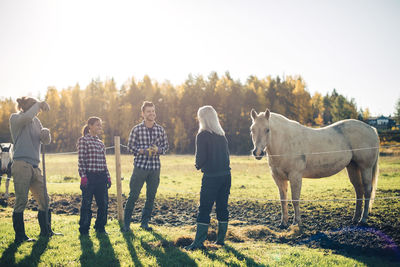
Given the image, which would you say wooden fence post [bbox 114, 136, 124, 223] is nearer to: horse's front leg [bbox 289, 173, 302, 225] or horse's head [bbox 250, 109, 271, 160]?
horse's head [bbox 250, 109, 271, 160]

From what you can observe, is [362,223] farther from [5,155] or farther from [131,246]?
Result: [5,155]

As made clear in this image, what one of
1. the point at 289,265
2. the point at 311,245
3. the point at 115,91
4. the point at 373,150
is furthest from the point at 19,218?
the point at 115,91

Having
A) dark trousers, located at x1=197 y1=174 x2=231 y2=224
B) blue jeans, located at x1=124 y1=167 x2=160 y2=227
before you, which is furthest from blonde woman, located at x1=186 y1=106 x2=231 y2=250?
blue jeans, located at x1=124 y1=167 x2=160 y2=227

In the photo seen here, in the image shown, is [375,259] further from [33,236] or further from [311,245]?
[33,236]

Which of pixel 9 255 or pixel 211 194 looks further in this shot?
pixel 211 194

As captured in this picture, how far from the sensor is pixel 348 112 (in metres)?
36.2

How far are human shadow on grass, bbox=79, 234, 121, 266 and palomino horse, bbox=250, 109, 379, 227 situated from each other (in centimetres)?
313

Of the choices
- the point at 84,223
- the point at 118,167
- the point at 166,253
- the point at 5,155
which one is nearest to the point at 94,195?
the point at 84,223

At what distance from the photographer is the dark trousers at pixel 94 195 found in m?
5.41

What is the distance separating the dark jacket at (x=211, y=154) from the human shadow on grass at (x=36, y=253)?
264 centimetres

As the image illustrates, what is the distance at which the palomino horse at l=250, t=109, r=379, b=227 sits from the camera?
6.18 meters

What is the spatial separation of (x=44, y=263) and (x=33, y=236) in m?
1.54

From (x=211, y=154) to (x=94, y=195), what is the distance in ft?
8.19

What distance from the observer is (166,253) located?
4.48 meters
